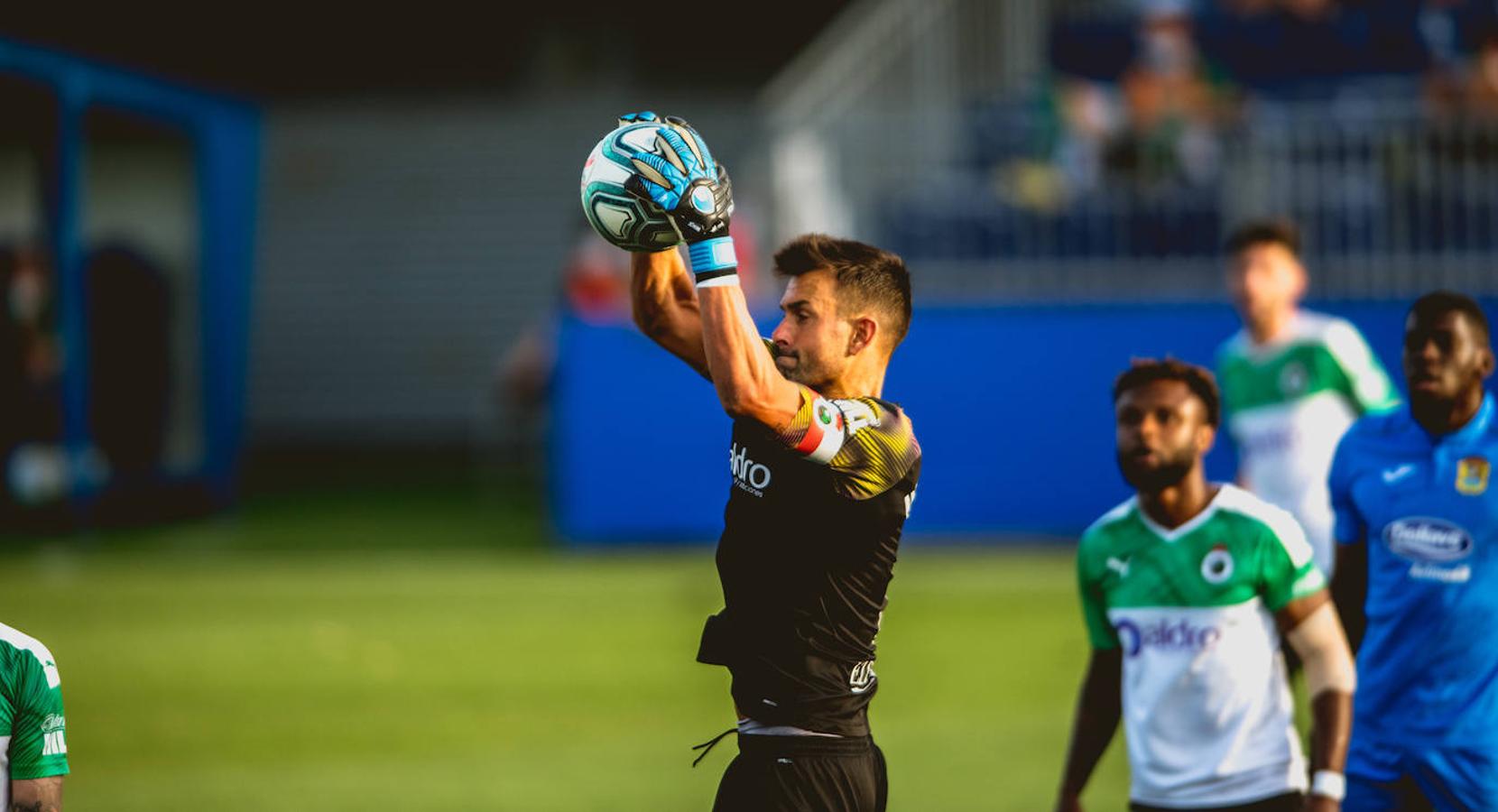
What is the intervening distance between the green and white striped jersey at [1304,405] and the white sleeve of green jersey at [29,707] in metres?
5.99

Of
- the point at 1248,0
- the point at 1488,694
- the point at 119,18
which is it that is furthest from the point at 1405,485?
the point at 119,18

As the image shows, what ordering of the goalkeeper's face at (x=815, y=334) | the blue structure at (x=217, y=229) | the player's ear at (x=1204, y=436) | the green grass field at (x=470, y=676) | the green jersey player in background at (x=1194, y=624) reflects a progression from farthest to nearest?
the blue structure at (x=217, y=229), the green grass field at (x=470, y=676), the player's ear at (x=1204, y=436), the green jersey player in background at (x=1194, y=624), the goalkeeper's face at (x=815, y=334)

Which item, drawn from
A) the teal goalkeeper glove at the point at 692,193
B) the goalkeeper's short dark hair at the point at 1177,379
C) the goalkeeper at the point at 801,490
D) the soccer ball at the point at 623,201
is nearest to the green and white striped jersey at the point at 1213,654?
the goalkeeper's short dark hair at the point at 1177,379

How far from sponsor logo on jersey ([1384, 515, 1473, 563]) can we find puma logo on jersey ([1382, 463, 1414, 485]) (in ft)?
0.39

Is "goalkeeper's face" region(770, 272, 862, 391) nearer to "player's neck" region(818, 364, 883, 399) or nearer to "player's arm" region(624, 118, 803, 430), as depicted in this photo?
"player's neck" region(818, 364, 883, 399)

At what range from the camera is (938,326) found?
1642cm

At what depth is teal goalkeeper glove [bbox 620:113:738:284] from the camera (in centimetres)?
415

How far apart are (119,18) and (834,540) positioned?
1064 inches

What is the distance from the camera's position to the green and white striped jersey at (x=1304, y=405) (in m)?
8.69

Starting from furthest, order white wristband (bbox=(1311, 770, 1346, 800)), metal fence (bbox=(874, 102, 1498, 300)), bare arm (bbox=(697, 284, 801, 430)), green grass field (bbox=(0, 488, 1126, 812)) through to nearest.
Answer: metal fence (bbox=(874, 102, 1498, 300))
green grass field (bbox=(0, 488, 1126, 812))
white wristband (bbox=(1311, 770, 1346, 800))
bare arm (bbox=(697, 284, 801, 430))

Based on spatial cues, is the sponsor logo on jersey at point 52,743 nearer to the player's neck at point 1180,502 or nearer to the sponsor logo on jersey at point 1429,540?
the player's neck at point 1180,502

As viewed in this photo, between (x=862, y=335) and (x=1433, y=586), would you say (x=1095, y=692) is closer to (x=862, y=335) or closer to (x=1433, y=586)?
(x=1433, y=586)

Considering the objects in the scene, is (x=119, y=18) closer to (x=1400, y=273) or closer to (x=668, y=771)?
(x=1400, y=273)

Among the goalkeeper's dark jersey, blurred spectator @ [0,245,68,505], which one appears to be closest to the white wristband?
the goalkeeper's dark jersey
